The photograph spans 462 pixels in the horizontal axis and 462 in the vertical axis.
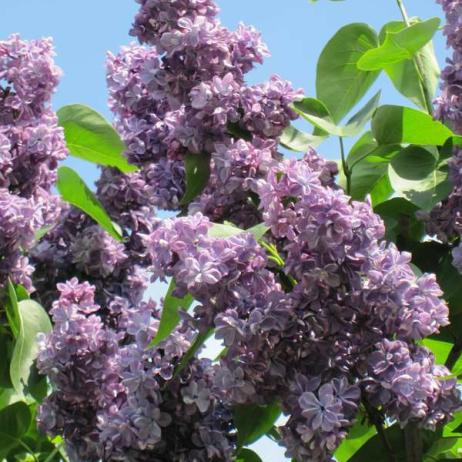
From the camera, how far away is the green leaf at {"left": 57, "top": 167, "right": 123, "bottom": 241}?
2441 mm

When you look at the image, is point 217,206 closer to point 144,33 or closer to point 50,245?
point 144,33

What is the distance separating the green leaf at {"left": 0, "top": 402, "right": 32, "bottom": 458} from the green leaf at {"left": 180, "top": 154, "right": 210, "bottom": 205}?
2.12ft

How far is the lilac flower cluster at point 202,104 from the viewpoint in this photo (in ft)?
6.38

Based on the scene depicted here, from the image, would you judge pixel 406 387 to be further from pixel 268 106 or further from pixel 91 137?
pixel 91 137

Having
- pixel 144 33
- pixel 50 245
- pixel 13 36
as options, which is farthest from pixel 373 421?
pixel 13 36

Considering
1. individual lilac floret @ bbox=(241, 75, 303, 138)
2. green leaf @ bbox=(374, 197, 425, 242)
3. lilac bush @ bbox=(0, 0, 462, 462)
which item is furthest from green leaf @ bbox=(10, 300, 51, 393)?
green leaf @ bbox=(374, 197, 425, 242)

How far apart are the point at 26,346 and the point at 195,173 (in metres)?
0.51

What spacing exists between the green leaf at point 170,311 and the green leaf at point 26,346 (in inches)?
18.9

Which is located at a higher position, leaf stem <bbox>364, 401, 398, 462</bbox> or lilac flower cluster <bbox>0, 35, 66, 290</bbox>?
lilac flower cluster <bbox>0, 35, 66, 290</bbox>

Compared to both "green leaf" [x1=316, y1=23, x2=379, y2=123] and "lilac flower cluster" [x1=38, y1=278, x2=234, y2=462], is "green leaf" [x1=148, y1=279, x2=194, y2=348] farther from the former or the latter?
"green leaf" [x1=316, y1=23, x2=379, y2=123]

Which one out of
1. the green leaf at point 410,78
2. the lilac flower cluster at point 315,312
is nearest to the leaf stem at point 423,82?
the green leaf at point 410,78

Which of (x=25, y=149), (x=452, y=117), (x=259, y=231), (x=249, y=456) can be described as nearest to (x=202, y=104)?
(x=259, y=231)

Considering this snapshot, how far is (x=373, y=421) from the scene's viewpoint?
1774mm

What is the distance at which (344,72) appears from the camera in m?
2.26
